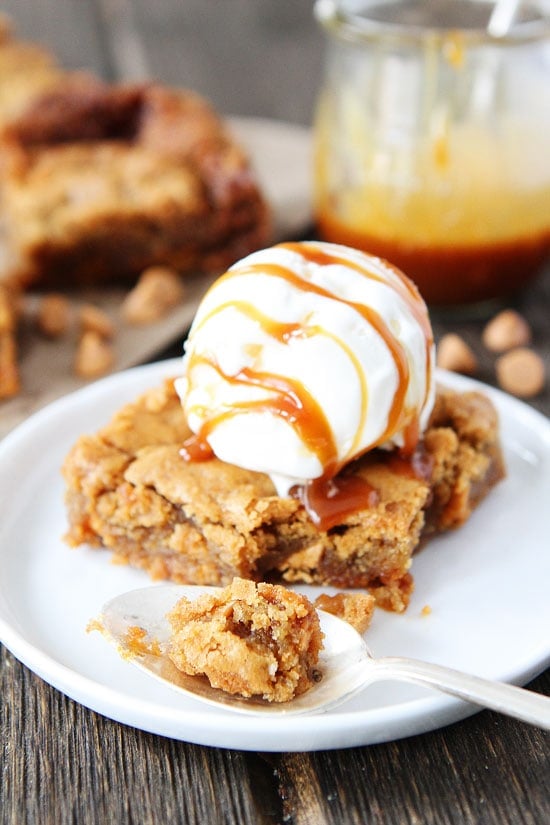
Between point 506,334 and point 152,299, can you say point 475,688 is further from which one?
point 152,299

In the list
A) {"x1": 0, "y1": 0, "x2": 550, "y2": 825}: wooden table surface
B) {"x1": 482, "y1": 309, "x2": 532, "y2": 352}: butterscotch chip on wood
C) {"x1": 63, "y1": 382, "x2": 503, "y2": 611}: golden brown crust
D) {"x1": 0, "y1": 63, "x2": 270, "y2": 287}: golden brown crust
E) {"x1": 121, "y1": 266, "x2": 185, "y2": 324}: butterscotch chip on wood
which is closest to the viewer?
{"x1": 0, "y1": 0, "x2": 550, "y2": 825}: wooden table surface

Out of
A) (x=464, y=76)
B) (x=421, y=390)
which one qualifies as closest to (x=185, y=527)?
(x=421, y=390)

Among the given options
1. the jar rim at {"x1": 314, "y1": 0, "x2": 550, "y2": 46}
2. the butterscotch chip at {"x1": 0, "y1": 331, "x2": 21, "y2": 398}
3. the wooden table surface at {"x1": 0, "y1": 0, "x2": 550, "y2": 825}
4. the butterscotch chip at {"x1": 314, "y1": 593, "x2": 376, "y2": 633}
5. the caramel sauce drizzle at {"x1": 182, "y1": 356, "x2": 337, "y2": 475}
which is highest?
the jar rim at {"x1": 314, "y1": 0, "x2": 550, "y2": 46}

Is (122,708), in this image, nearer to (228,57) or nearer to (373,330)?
(373,330)

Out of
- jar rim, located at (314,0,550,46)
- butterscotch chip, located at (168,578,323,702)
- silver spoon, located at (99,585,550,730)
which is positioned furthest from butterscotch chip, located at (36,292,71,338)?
butterscotch chip, located at (168,578,323,702)

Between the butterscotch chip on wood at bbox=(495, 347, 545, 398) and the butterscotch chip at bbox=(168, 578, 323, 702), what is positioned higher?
the butterscotch chip at bbox=(168, 578, 323, 702)

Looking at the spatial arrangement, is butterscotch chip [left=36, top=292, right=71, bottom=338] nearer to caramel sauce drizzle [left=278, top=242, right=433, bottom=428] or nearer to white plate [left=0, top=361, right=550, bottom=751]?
white plate [left=0, top=361, right=550, bottom=751]
